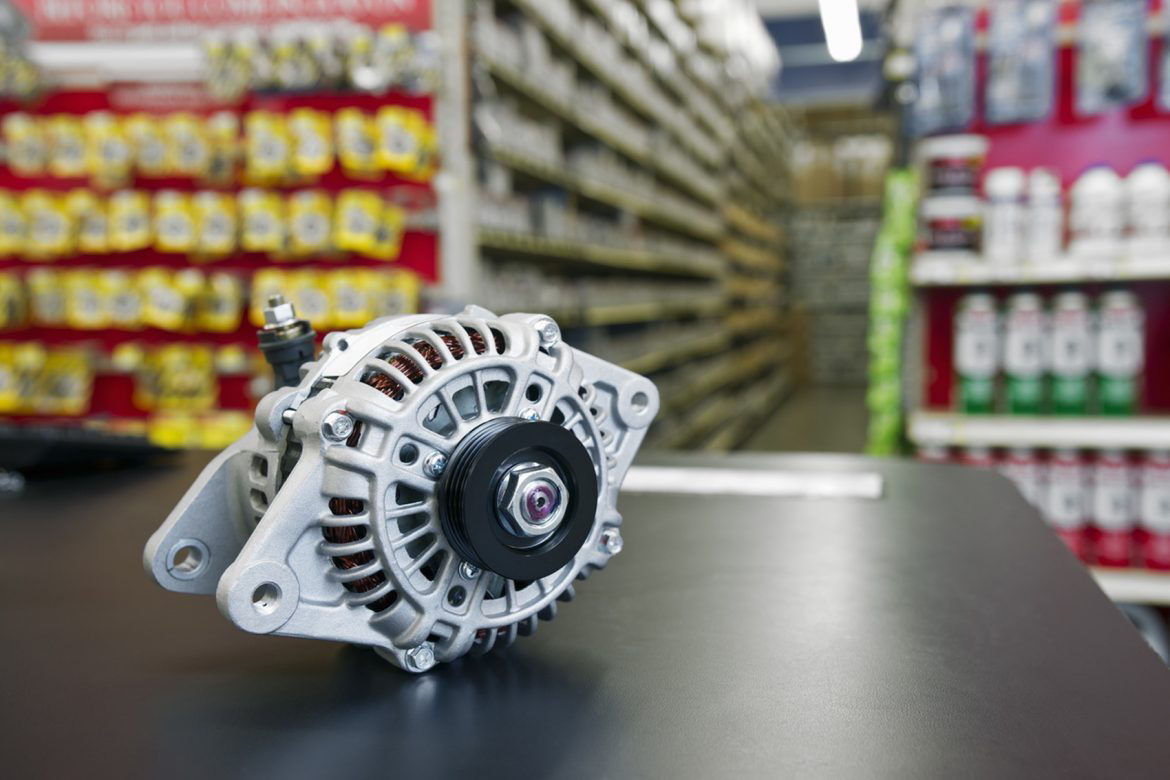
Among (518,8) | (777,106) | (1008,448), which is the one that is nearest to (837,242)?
(777,106)

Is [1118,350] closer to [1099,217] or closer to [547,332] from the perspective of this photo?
[1099,217]

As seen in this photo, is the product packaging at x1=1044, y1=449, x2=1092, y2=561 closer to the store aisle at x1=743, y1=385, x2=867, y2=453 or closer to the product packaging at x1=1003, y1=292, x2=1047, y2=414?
the product packaging at x1=1003, y1=292, x2=1047, y2=414

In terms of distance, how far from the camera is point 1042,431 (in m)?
2.39

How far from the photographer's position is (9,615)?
699 millimetres

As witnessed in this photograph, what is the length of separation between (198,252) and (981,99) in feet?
8.65

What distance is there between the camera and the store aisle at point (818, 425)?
7220 millimetres

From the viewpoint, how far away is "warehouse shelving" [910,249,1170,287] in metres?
2.29

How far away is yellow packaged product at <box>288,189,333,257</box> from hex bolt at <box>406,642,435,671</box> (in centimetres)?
274

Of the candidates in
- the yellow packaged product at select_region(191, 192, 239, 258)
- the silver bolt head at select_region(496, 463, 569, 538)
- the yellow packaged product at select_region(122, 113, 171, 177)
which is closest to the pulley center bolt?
the silver bolt head at select_region(496, 463, 569, 538)

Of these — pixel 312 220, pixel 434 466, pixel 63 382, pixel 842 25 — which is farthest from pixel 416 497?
pixel 842 25

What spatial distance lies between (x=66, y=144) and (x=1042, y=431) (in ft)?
10.8

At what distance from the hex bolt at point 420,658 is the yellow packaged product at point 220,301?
296cm

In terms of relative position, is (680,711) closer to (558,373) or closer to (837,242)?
(558,373)

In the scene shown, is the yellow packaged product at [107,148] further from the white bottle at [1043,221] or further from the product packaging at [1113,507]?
the product packaging at [1113,507]
